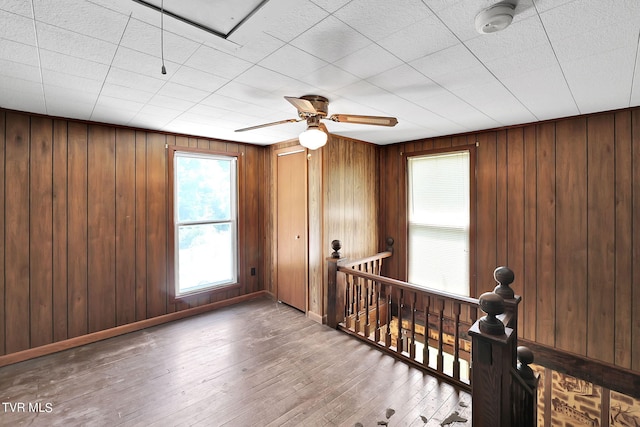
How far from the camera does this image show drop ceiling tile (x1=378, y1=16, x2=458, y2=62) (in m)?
1.38

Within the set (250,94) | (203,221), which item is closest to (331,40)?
(250,94)

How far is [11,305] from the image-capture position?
9.11ft

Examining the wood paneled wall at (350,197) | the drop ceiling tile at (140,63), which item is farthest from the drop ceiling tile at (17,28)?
the wood paneled wall at (350,197)

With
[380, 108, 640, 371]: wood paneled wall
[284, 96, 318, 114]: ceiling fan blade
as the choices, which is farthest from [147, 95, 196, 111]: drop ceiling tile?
[380, 108, 640, 371]: wood paneled wall

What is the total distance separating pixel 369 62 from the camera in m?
1.74

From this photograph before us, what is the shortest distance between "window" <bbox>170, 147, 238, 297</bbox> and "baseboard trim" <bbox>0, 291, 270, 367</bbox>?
252mm

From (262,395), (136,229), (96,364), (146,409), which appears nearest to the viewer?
(146,409)

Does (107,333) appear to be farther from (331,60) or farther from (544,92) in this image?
(544,92)

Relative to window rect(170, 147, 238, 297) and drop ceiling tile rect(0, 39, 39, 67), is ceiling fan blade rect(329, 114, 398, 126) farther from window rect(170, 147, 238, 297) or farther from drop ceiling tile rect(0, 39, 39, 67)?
window rect(170, 147, 238, 297)

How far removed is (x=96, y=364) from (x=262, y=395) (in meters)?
1.73

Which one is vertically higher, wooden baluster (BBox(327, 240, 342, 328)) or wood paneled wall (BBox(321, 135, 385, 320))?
wood paneled wall (BBox(321, 135, 385, 320))

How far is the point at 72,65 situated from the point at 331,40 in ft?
5.34

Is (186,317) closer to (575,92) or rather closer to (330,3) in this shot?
(330,3)

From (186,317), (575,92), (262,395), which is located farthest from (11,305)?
(575,92)
